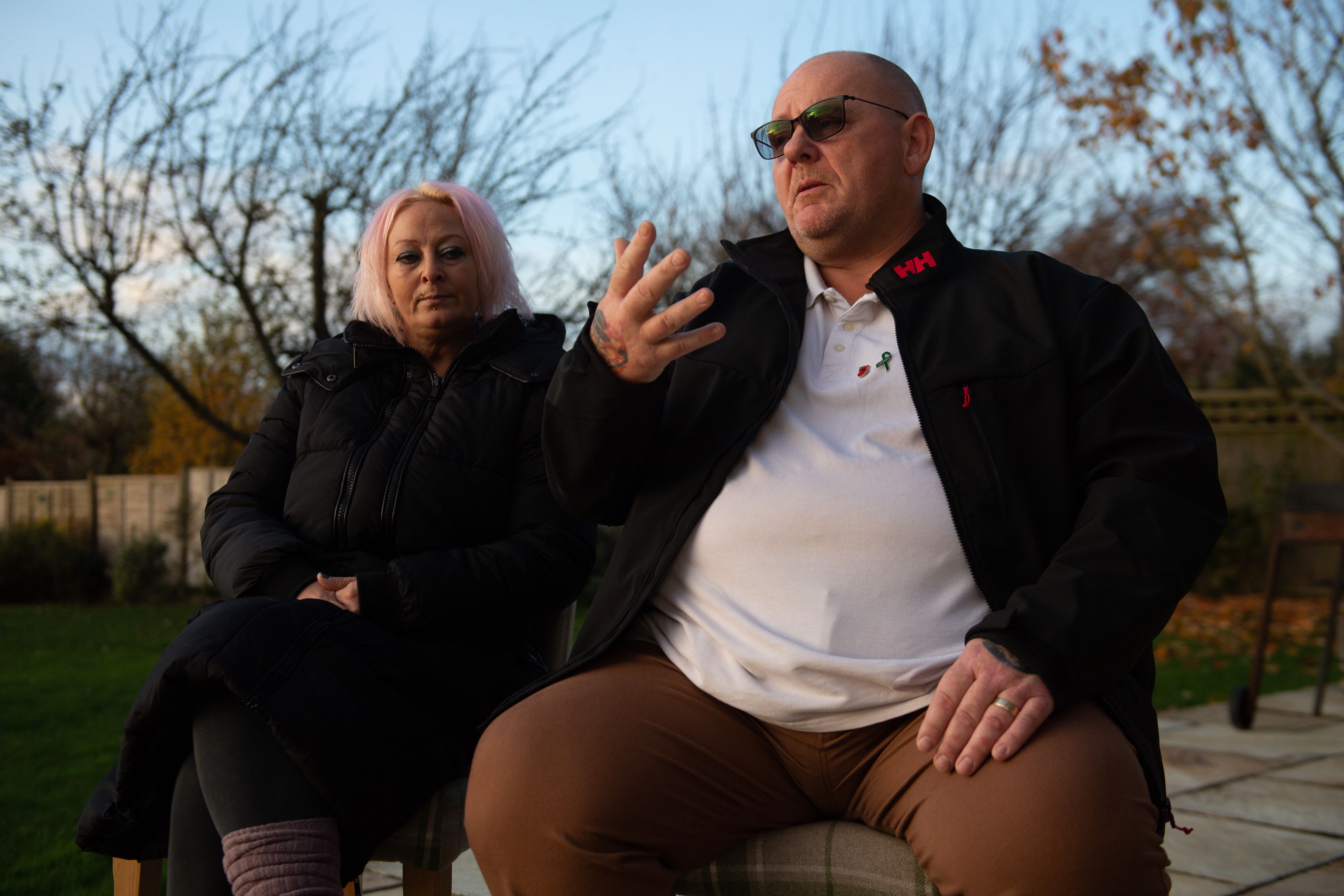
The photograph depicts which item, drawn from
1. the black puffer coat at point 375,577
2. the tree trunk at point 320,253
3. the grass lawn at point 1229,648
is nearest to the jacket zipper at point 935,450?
the black puffer coat at point 375,577

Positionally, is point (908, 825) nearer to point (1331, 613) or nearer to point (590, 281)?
point (1331, 613)

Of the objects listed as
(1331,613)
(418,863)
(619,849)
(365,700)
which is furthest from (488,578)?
(1331,613)

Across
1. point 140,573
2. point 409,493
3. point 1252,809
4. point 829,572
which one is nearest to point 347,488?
point 409,493

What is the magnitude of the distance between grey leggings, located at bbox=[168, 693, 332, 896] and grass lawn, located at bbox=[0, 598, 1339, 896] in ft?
4.71

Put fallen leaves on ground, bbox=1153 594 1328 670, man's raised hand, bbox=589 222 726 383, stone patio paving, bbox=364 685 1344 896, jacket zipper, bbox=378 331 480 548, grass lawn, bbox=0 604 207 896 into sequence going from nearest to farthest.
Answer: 1. man's raised hand, bbox=589 222 726 383
2. jacket zipper, bbox=378 331 480 548
3. stone patio paving, bbox=364 685 1344 896
4. grass lawn, bbox=0 604 207 896
5. fallen leaves on ground, bbox=1153 594 1328 670

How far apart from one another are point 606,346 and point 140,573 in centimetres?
1205

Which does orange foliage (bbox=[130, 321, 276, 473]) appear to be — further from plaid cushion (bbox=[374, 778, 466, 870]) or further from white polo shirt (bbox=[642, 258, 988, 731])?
white polo shirt (bbox=[642, 258, 988, 731])

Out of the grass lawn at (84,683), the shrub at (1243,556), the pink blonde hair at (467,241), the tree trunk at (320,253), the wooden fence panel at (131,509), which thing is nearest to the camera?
the pink blonde hair at (467,241)

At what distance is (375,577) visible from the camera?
1.96m

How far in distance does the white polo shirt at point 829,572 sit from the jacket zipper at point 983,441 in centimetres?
9

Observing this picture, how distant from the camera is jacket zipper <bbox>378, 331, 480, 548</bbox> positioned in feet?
6.98

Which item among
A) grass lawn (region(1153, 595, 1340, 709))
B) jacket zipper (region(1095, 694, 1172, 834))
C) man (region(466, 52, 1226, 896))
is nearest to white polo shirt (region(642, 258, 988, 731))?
man (region(466, 52, 1226, 896))

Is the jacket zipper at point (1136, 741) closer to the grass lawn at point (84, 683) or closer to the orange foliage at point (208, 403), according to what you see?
the grass lawn at point (84, 683)

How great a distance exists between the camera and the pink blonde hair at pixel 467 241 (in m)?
2.45
